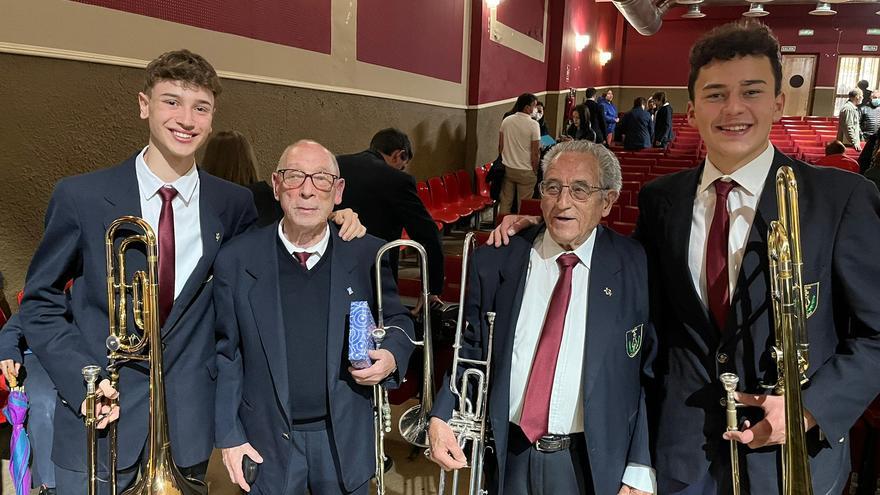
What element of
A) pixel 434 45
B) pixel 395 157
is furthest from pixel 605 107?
pixel 395 157

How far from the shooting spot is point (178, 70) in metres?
2.01

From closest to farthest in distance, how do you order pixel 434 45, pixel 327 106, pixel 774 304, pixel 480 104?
pixel 774 304 < pixel 327 106 < pixel 434 45 < pixel 480 104

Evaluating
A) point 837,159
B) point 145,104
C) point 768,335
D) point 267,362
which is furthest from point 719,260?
point 837,159

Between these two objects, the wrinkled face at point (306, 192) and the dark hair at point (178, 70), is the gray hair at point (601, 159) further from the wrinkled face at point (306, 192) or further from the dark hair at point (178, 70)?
the dark hair at point (178, 70)

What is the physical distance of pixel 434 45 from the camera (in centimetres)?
908

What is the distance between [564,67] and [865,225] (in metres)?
15.2

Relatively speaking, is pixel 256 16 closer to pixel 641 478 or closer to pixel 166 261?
pixel 166 261

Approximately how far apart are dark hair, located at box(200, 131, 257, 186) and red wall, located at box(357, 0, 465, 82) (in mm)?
4148

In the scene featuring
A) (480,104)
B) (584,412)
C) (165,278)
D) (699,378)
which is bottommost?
(584,412)

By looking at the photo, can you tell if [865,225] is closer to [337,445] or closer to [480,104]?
[337,445]

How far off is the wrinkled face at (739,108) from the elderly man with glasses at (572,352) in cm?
33

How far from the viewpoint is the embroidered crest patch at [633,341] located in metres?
1.88

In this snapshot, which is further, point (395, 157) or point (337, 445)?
point (395, 157)

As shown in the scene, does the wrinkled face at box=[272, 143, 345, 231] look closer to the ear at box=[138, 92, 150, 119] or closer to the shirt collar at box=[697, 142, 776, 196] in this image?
the ear at box=[138, 92, 150, 119]
